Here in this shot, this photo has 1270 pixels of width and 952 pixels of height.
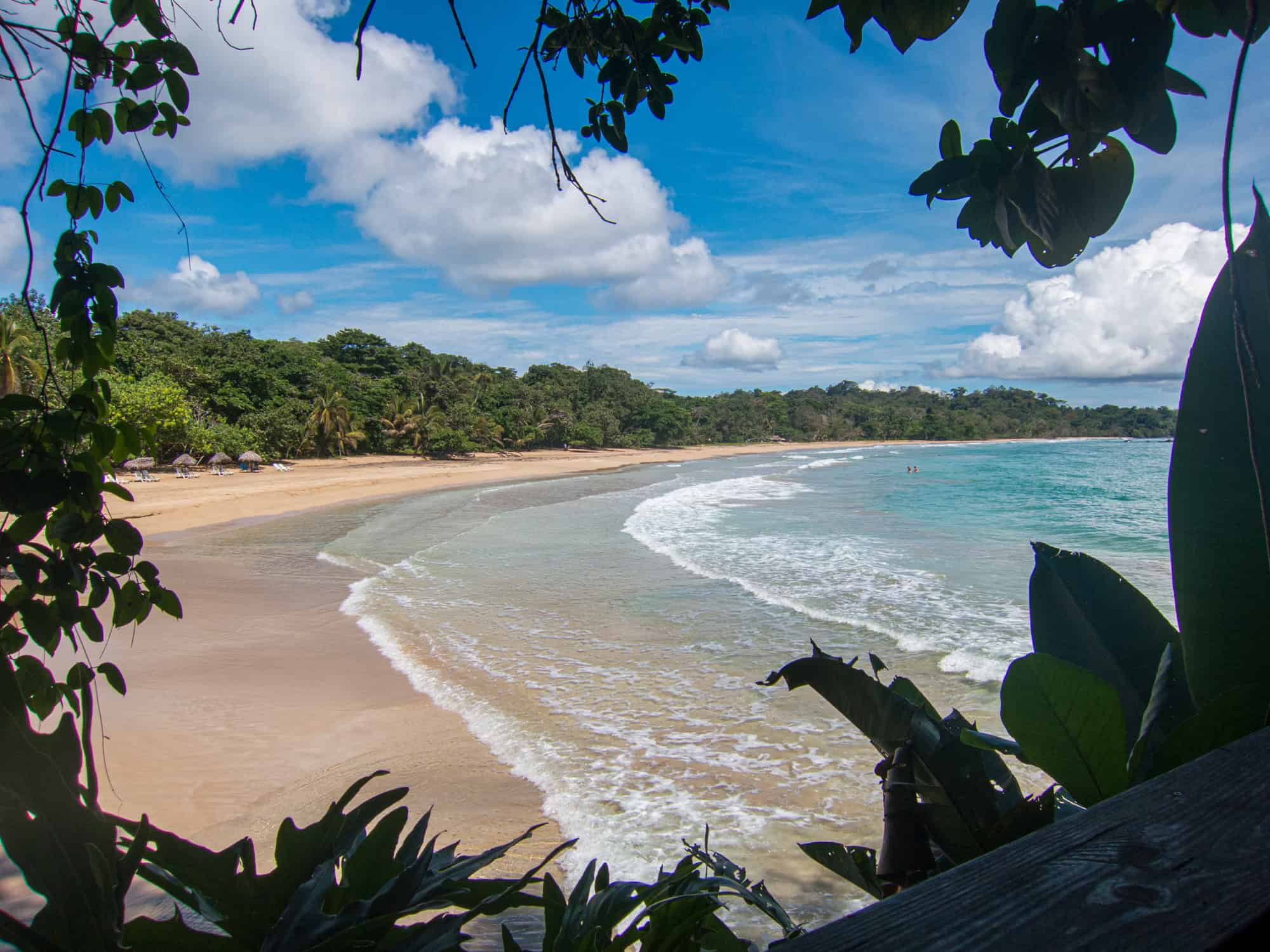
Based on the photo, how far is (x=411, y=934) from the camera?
726mm

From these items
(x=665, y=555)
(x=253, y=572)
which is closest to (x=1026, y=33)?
(x=665, y=555)

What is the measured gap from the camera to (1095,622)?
43.3 inches

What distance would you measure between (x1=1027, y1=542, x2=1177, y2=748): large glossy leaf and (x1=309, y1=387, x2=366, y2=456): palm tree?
39.7 m

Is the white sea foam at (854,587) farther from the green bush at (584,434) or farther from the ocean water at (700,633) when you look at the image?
the green bush at (584,434)

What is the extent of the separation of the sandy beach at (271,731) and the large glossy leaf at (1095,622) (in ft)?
5.73

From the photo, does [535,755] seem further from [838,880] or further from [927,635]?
[927,635]

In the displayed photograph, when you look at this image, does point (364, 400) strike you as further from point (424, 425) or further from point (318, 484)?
point (318, 484)

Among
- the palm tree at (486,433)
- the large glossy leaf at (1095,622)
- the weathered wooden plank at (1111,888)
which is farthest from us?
the palm tree at (486,433)

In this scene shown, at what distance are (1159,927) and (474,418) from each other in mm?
47746

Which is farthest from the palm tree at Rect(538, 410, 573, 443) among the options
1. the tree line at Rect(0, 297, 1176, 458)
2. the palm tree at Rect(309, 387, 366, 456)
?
the palm tree at Rect(309, 387, 366, 456)

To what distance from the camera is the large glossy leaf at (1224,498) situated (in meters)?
0.83

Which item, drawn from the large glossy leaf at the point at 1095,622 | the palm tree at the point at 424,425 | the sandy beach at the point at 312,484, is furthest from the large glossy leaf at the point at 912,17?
the palm tree at the point at 424,425

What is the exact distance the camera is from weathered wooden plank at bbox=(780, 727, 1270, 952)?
0.51m

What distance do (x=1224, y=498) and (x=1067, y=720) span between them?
32 cm
